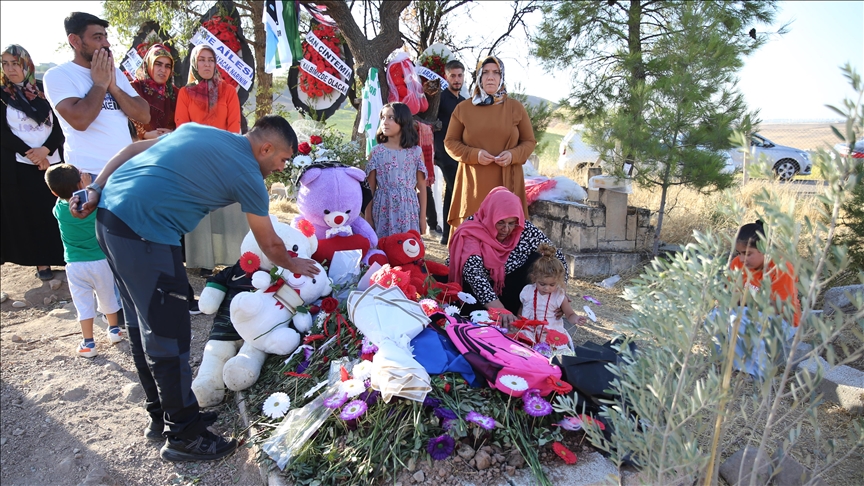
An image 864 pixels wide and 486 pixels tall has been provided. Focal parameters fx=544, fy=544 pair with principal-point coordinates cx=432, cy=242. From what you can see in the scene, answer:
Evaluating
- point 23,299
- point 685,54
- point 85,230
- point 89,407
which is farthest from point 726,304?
point 23,299

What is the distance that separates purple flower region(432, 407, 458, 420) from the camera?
2.40 m

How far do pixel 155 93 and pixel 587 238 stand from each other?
14.1 feet

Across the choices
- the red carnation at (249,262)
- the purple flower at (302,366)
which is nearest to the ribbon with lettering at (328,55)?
the red carnation at (249,262)

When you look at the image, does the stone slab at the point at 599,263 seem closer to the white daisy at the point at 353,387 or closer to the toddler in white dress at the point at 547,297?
the toddler in white dress at the point at 547,297

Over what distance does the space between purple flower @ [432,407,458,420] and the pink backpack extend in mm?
247

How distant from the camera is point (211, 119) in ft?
14.8

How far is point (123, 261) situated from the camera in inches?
90.7

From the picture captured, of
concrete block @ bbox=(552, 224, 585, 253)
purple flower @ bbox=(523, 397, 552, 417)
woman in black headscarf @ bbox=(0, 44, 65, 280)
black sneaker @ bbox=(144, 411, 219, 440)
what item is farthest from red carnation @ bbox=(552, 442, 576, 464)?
woman in black headscarf @ bbox=(0, 44, 65, 280)

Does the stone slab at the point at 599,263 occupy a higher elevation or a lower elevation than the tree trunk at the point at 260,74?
lower

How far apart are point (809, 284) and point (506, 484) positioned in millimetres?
1365

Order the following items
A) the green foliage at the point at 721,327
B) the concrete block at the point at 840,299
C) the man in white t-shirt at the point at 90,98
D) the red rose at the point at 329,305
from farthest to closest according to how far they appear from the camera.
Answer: the concrete block at the point at 840,299
the man in white t-shirt at the point at 90,98
the red rose at the point at 329,305
the green foliage at the point at 721,327

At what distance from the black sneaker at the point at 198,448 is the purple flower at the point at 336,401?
1.78 ft

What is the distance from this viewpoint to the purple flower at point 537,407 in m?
2.39

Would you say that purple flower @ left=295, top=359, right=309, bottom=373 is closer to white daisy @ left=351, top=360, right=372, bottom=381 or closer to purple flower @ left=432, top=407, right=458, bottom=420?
white daisy @ left=351, top=360, right=372, bottom=381
